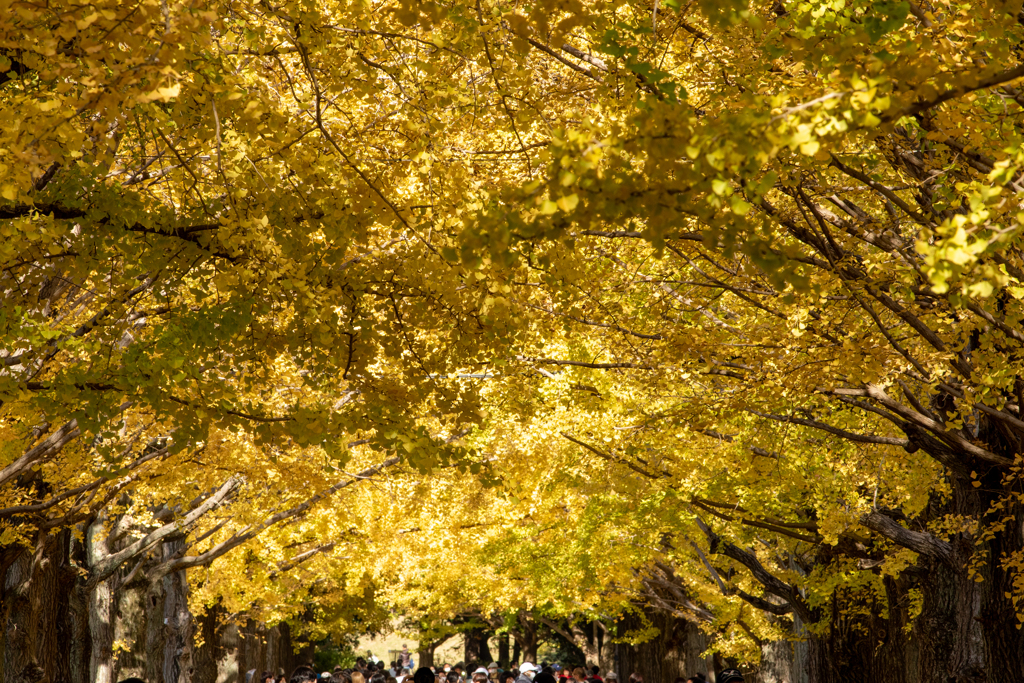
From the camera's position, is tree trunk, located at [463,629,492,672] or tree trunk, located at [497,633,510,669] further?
tree trunk, located at [463,629,492,672]

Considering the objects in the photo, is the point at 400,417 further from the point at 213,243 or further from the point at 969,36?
the point at 969,36

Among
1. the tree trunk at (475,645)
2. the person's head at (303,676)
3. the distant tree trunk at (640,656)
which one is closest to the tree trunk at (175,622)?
the person's head at (303,676)

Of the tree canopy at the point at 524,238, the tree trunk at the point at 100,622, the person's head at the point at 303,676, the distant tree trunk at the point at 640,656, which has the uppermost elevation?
the tree canopy at the point at 524,238

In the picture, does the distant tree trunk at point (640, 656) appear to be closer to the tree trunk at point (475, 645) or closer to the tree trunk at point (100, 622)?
the tree trunk at point (100, 622)

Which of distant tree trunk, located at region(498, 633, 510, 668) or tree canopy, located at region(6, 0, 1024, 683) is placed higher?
tree canopy, located at region(6, 0, 1024, 683)

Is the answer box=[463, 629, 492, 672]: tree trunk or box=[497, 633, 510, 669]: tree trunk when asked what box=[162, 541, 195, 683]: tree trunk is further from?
box=[463, 629, 492, 672]: tree trunk

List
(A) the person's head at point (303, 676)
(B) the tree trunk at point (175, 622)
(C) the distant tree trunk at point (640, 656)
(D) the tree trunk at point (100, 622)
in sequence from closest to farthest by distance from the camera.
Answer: (A) the person's head at point (303, 676) < (D) the tree trunk at point (100, 622) < (B) the tree trunk at point (175, 622) < (C) the distant tree trunk at point (640, 656)

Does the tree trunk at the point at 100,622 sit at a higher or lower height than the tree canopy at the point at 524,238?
lower

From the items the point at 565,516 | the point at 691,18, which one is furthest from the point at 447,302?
the point at 565,516

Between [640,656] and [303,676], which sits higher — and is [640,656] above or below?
below

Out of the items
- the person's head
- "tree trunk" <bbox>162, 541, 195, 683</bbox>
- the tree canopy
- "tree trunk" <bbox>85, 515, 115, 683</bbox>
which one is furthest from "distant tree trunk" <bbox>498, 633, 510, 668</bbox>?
the person's head

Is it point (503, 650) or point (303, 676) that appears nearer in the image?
point (303, 676)

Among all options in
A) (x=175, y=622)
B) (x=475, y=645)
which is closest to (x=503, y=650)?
(x=475, y=645)

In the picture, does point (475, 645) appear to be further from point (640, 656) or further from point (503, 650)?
point (640, 656)
